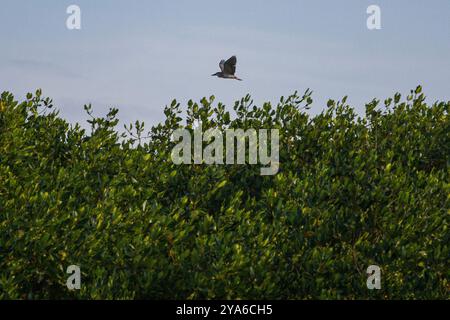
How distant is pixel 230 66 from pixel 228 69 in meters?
0.10

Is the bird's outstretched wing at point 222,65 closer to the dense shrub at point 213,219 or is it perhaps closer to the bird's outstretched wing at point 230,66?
the bird's outstretched wing at point 230,66

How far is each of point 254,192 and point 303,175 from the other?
4.54ft

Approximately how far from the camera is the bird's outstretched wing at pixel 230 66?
22.3m

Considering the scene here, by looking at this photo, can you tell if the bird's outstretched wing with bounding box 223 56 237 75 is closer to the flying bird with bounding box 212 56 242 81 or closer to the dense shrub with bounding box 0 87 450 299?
the flying bird with bounding box 212 56 242 81

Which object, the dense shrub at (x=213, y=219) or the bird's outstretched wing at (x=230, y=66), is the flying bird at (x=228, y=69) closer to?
the bird's outstretched wing at (x=230, y=66)

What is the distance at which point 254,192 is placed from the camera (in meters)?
18.3

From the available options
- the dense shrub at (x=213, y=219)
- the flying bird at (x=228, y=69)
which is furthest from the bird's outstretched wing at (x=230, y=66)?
the dense shrub at (x=213, y=219)

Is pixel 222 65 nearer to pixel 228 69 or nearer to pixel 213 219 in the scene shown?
pixel 228 69

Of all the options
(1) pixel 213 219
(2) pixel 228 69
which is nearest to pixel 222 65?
(2) pixel 228 69

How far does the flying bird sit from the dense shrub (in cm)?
297

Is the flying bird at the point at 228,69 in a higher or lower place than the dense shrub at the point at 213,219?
higher

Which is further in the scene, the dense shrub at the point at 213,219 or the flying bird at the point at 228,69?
the flying bird at the point at 228,69

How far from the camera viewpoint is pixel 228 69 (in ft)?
73.5

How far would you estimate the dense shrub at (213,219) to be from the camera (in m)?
14.0
